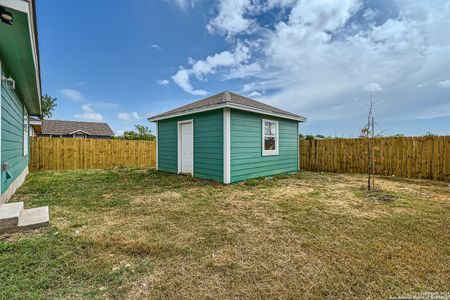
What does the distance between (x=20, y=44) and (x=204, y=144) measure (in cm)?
485

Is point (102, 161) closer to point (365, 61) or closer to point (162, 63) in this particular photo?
point (162, 63)

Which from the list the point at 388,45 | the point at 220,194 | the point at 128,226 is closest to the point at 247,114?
the point at 220,194

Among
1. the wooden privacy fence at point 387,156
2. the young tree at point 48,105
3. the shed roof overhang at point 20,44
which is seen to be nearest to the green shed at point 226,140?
the wooden privacy fence at point 387,156

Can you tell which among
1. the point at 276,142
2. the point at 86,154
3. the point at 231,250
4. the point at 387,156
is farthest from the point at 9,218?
the point at 387,156

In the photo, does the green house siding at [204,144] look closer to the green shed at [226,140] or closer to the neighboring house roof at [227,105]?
the green shed at [226,140]

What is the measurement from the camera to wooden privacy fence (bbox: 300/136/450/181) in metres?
7.32

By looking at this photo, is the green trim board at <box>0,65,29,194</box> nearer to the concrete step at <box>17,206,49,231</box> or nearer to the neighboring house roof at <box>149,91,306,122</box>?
the concrete step at <box>17,206,49,231</box>

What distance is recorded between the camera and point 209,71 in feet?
37.4

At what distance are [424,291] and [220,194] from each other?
3.89m

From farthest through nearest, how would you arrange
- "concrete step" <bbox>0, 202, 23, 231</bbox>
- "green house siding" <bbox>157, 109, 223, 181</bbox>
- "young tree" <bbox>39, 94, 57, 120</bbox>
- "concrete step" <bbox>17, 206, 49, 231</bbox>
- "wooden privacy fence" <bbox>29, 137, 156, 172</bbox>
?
"young tree" <bbox>39, 94, 57, 120</bbox> → "wooden privacy fence" <bbox>29, 137, 156, 172</bbox> → "green house siding" <bbox>157, 109, 223, 181</bbox> → "concrete step" <bbox>17, 206, 49, 231</bbox> → "concrete step" <bbox>0, 202, 23, 231</bbox>

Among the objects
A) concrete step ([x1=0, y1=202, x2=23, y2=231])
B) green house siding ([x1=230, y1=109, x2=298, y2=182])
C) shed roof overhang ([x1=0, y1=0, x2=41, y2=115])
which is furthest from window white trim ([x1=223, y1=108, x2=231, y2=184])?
concrete step ([x1=0, y1=202, x2=23, y2=231])

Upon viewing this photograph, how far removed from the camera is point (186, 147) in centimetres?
791

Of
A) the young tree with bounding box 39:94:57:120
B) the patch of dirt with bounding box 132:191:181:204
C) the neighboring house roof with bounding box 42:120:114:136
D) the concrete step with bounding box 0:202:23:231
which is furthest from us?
the neighboring house roof with bounding box 42:120:114:136

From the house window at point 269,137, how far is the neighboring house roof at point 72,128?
82.0 ft
